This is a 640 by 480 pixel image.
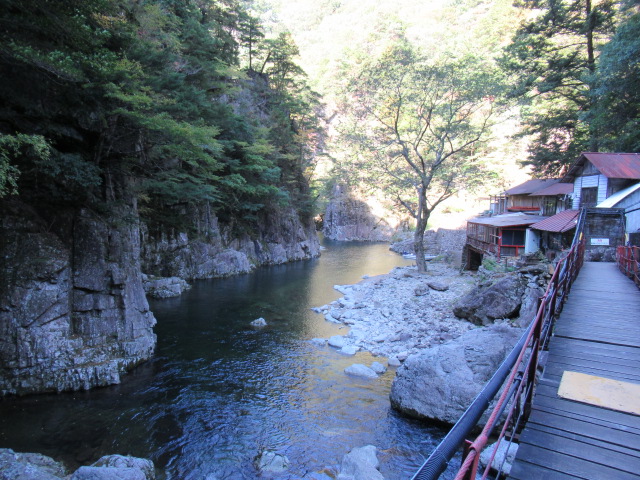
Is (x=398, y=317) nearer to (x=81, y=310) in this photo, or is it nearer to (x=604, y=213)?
(x=604, y=213)

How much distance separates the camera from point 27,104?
8.94 metres

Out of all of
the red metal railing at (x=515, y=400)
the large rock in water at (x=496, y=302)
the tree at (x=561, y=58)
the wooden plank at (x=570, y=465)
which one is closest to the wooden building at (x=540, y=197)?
the tree at (x=561, y=58)

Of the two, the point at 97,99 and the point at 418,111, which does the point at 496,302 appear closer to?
the point at 97,99

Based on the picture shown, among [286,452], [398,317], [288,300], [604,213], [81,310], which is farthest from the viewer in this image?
[288,300]

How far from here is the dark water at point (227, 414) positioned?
7488 mm

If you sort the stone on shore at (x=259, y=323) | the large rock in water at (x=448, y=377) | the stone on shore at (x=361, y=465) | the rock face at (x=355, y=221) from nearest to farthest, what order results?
the stone on shore at (x=361, y=465)
the large rock in water at (x=448, y=377)
the stone on shore at (x=259, y=323)
the rock face at (x=355, y=221)

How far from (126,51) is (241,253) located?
1804 centimetres

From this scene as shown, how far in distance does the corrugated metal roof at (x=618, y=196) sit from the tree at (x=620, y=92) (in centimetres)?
365

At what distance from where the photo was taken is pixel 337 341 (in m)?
13.6

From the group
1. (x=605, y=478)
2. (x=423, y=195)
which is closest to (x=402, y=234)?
(x=423, y=195)

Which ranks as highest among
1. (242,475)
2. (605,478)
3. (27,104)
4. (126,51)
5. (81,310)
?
(126,51)

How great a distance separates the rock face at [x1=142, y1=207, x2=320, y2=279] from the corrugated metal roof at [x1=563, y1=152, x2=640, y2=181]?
76.7 ft

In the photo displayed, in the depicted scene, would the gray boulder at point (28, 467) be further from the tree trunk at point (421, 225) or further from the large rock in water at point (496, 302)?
the tree trunk at point (421, 225)

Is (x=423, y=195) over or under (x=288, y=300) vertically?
over
